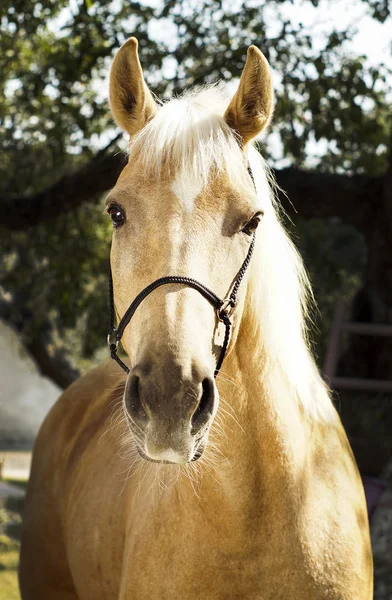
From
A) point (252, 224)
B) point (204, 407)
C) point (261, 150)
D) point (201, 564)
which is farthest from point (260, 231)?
point (261, 150)

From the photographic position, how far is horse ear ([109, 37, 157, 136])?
219 cm

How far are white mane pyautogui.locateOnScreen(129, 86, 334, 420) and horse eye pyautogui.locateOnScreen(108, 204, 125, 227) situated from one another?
16cm

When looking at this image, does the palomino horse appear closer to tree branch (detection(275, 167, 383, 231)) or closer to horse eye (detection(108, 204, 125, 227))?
horse eye (detection(108, 204, 125, 227))

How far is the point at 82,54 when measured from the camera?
5.99 meters

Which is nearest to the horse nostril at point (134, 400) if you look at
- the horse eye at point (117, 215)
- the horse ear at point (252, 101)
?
the horse eye at point (117, 215)

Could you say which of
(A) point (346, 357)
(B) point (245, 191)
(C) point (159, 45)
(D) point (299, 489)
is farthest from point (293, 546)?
(A) point (346, 357)

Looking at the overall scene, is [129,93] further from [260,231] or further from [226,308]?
[226,308]

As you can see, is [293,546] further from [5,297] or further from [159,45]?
[5,297]

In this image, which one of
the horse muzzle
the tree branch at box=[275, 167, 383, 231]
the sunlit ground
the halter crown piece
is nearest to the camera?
the horse muzzle

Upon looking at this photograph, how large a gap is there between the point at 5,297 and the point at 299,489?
29.8 ft

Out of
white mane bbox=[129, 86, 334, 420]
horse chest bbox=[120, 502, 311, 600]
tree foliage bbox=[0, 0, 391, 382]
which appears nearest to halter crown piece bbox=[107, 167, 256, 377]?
white mane bbox=[129, 86, 334, 420]

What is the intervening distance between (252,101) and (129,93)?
1.32ft

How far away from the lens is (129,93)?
2262mm

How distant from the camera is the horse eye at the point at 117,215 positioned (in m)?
2.08
